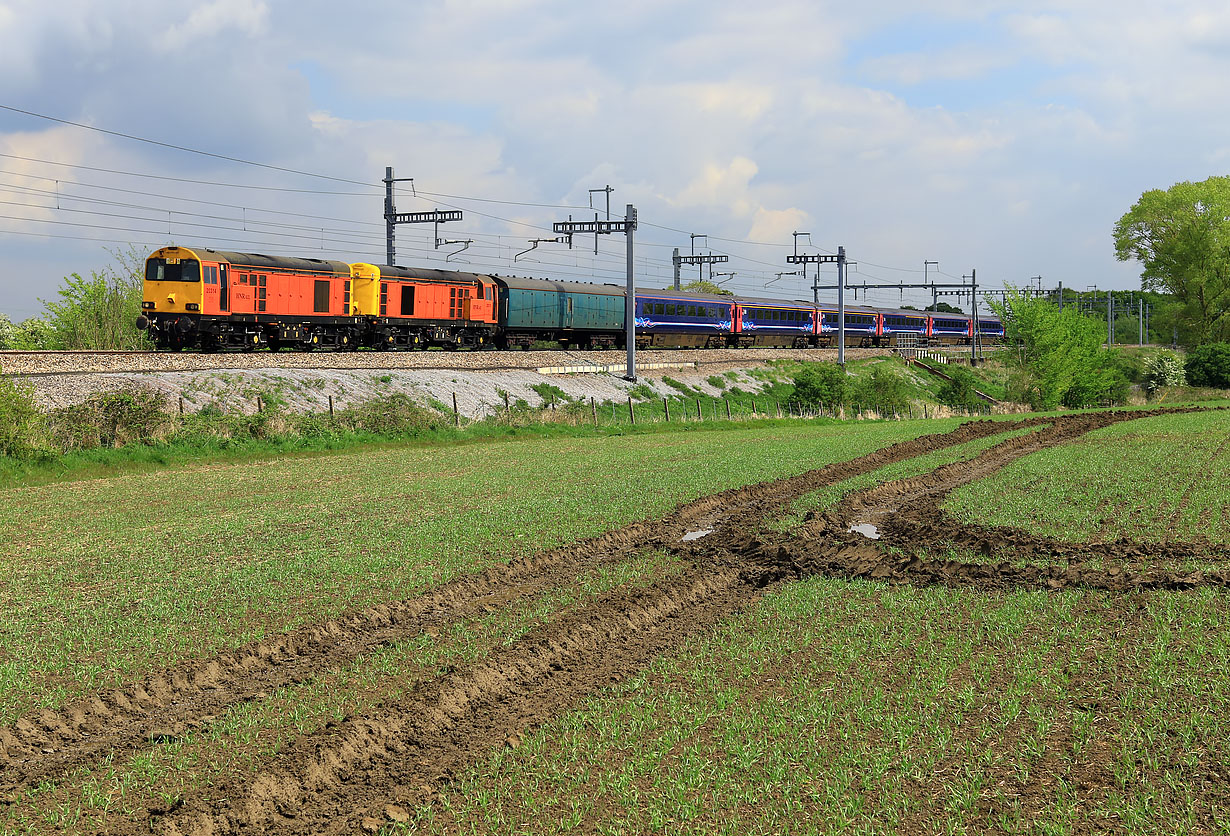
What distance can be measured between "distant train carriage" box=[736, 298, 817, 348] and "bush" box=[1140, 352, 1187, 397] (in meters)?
27.0

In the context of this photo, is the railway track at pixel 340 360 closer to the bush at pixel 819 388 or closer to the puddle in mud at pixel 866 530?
the bush at pixel 819 388

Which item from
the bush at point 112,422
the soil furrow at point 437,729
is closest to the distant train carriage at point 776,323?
the bush at point 112,422

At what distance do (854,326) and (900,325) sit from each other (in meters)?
10.1

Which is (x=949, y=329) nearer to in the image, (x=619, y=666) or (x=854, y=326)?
(x=854, y=326)

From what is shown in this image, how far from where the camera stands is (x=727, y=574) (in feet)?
46.4

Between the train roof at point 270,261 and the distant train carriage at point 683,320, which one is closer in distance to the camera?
the train roof at point 270,261

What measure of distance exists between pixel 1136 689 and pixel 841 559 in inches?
247

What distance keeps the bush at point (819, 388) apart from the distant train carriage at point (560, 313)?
12.4 meters

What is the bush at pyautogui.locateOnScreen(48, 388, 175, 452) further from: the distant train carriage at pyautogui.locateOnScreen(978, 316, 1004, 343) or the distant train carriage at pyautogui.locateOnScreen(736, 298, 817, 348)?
the distant train carriage at pyautogui.locateOnScreen(978, 316, 1004, 343)

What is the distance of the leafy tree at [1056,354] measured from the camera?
64363 millimetres

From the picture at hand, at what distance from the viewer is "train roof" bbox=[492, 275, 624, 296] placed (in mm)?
52750

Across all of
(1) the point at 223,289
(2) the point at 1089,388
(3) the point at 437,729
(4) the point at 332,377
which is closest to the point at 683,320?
(2) the point at 1089,388

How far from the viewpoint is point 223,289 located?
3766 centimetres

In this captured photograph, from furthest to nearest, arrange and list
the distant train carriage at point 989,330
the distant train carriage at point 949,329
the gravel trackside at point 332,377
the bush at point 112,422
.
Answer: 1. the distant train carriage at point 989,330
2. the distant train carriage at point 949,329
3. the gravel trackside at point 332,377
4. the bush at point 112,422
